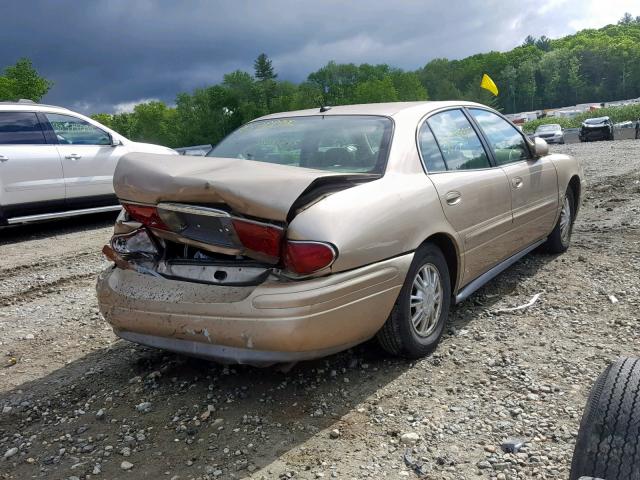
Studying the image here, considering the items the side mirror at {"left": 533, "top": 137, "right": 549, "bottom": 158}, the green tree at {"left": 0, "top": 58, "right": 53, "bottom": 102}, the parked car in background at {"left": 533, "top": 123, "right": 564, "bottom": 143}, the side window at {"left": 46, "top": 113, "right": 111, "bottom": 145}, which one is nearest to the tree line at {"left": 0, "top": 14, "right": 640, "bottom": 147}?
the green tree at {"left": 0, "top": 58, "right": 53, "bottom": 102}

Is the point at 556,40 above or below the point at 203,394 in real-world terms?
above

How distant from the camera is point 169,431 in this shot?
277 centimetres

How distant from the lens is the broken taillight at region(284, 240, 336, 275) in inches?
103

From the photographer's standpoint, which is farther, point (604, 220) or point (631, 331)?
point (604, 220)

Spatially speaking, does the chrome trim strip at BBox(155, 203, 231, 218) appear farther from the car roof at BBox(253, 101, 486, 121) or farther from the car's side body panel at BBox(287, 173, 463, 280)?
the car roof at BBox(253, 101, 486, 121)

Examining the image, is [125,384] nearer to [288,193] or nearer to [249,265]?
[249,265]

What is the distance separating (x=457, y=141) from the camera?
3.98m

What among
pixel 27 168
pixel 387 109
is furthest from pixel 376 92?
pixel 387 109

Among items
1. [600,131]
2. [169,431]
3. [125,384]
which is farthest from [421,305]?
[600,131]

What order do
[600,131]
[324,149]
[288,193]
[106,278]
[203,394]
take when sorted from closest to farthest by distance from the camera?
1. [288,193]
2. [203,394]
3. [106,278]
4. [324,149]
5. [600,131]

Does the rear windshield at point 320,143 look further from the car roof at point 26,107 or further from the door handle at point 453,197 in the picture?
the car roof at point 26,107

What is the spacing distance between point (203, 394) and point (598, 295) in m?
3.01

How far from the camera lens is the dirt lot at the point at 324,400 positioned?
2.50 metres

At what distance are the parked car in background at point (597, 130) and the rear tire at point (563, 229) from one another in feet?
108
